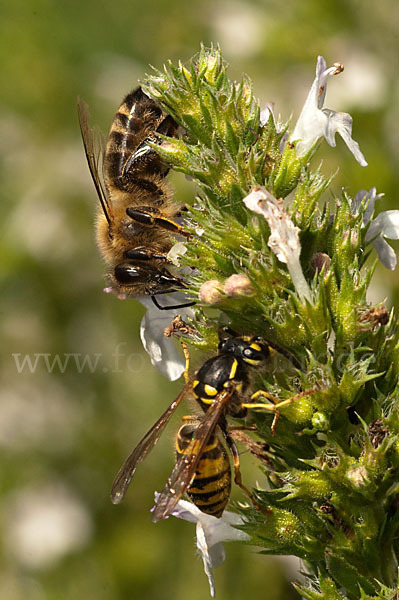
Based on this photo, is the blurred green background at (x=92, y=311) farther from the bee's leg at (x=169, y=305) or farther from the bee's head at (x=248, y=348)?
the bee's head at (x=248, y=348)

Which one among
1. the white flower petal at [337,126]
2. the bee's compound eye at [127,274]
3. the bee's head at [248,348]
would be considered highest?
the white flower petal at [337,126]

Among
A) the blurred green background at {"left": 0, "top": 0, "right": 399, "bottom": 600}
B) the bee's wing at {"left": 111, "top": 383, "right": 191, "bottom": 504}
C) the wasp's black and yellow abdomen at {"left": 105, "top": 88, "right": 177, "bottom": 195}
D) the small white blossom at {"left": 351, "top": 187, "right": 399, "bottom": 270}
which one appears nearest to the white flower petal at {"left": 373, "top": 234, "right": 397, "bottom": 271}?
the small white blossom at {"left": 351, "top": 187, "right": 399, "bottom": 270}

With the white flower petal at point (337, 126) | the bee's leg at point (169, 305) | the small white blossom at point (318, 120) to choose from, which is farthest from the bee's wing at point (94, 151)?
the white flower petal at point (337, 126)

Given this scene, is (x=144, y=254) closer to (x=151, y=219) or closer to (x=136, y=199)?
(x=151, y=219)

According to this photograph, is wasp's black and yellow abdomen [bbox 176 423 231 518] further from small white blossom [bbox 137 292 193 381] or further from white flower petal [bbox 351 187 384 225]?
white flower petal [bbox 351 187 384 225]

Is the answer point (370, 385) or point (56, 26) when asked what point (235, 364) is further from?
point (56, 26)

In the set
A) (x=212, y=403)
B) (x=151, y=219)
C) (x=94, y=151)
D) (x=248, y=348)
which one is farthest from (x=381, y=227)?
(x=94, y=151)
